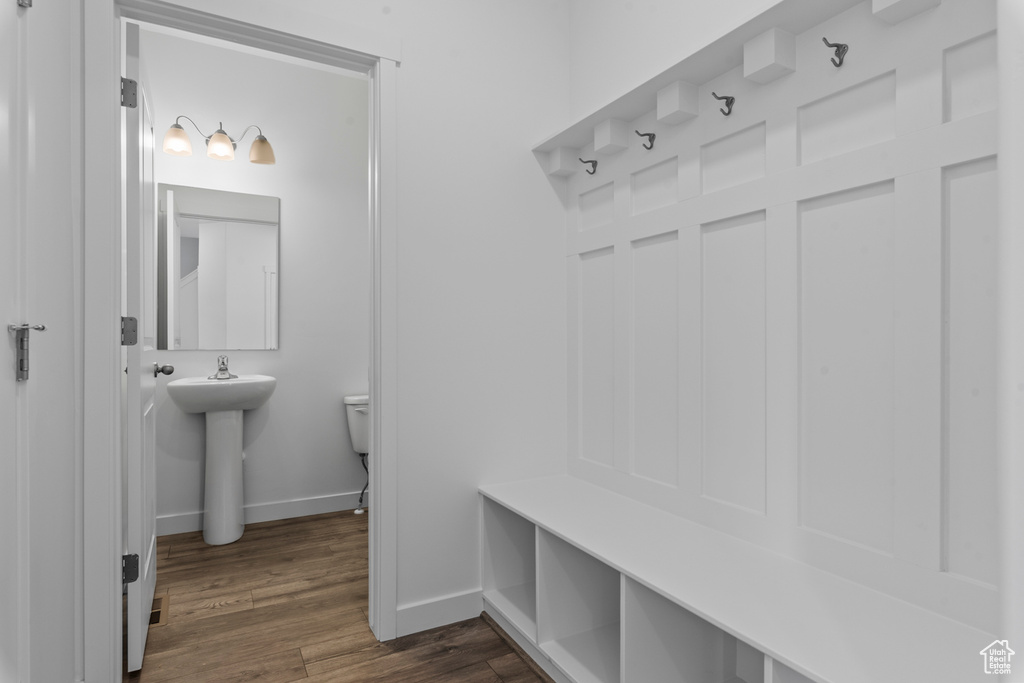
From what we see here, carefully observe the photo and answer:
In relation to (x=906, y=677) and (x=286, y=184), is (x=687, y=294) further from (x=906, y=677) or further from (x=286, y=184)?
(x=286, y=184)

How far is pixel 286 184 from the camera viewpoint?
325cm

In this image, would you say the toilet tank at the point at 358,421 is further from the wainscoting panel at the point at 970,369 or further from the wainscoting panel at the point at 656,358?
the wainscoting panel at the point at 970,369

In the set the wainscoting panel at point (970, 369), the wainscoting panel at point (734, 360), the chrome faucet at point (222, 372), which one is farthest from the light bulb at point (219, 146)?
the wainscoting panel at point (970, 369)

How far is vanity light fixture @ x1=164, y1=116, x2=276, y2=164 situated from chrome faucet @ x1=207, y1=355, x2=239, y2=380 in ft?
3.48

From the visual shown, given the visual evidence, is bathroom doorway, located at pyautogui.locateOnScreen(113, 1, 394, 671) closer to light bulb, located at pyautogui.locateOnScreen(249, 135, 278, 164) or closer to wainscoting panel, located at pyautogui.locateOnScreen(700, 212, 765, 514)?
light bulb, located at pyautogui.locateOnScreen(249, 135, 278, 164)

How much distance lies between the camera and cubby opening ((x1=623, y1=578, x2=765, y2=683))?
1.38 metres

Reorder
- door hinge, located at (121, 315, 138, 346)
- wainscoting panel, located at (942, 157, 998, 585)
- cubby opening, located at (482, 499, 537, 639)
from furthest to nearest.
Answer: cubby opening, located at (482, 499, 537, 639), door hinge, located at (121, 315, 138, 346), wainscoting panel, located at (942, 157, 998, 585)

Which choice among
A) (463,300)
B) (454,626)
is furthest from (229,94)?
(454,626)

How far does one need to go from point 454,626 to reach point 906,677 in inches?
57.0

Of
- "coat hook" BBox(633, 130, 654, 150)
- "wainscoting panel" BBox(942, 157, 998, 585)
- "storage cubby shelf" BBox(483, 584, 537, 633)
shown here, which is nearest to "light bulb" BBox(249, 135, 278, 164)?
"coat hook" BBox(633, 130, 654, 150)

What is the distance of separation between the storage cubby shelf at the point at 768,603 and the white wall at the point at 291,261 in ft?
6.20

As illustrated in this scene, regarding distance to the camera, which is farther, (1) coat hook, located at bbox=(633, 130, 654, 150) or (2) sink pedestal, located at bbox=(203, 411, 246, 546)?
(2) sink pedestal, located at bbox=(203, 411, 246, 546)

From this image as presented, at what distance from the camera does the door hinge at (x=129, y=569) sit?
5.46 ft

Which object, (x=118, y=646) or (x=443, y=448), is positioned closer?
(x=118, y=646)
